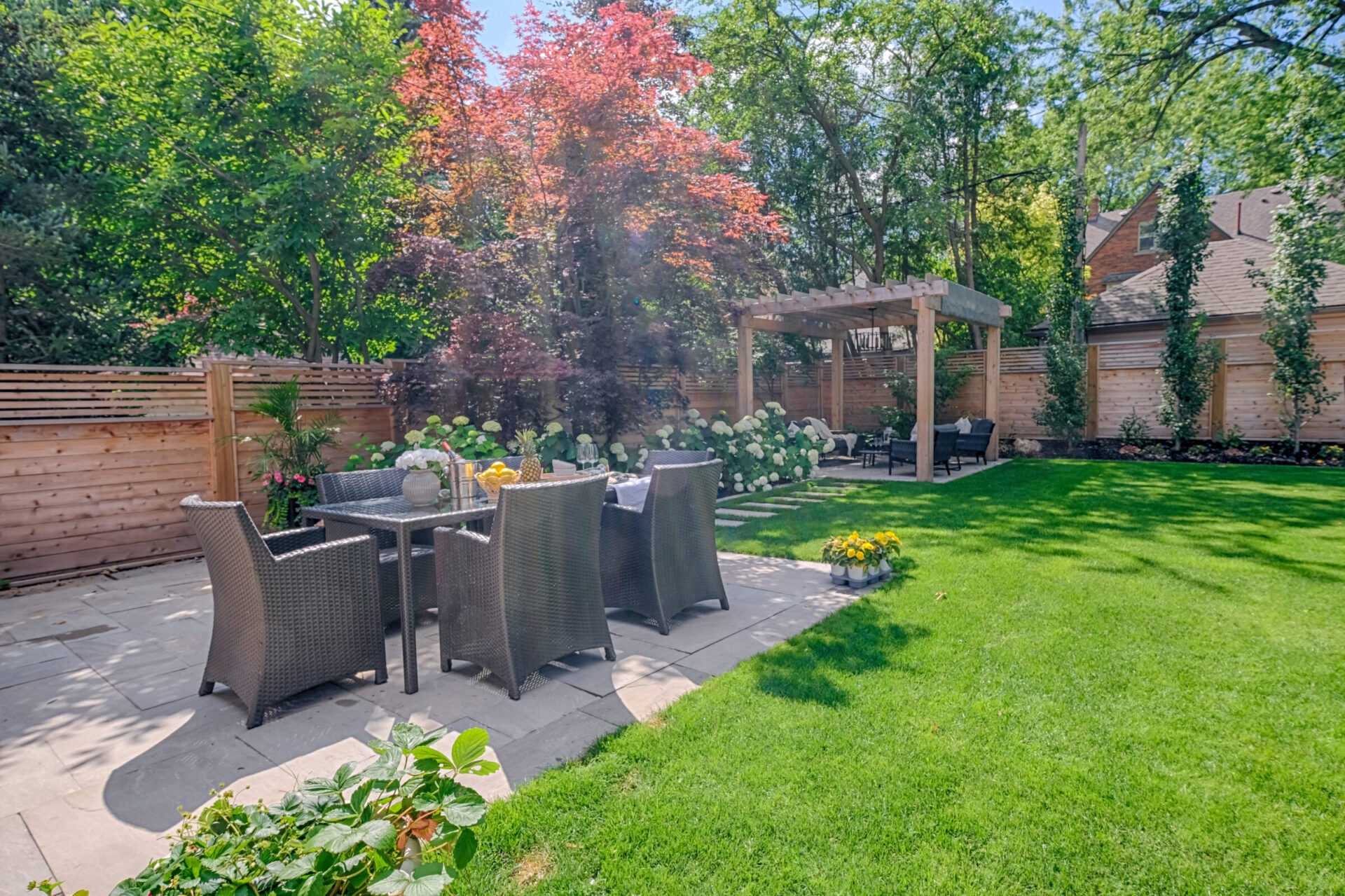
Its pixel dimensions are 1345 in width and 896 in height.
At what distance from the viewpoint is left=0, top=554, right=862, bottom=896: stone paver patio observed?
2104mm

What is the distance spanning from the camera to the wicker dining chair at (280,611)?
272 cm

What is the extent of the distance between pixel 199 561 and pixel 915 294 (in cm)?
834

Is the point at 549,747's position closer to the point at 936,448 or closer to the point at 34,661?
the point at 34,661

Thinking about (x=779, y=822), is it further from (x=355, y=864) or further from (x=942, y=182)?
(x=942, y=182)

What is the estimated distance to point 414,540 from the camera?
4531 millimetres

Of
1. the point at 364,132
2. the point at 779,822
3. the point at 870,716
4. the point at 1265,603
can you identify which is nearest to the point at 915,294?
the point at 1265,603

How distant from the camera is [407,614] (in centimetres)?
304

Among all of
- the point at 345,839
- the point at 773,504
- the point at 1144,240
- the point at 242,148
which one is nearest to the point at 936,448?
the point at 773,504

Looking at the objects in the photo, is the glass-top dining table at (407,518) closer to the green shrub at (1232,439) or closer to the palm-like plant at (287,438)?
the palm-like plant at (287,438)

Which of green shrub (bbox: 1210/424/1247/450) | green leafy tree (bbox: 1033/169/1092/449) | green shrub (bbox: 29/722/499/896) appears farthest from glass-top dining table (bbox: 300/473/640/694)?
green shrub (bbox: 1210/424/1247/450)

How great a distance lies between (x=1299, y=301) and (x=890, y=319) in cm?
558

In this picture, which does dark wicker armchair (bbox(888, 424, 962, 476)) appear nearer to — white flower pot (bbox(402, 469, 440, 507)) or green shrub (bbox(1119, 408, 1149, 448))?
green shrub (bbox(1119, 408, 1149, 448))

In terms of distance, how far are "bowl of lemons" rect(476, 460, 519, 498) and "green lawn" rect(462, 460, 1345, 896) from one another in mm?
1514

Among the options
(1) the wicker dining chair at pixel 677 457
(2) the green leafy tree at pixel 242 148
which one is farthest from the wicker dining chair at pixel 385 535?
(2) the green leafy tree at pixel 242 148
